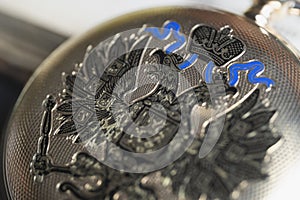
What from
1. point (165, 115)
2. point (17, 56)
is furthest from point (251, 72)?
point (17, 56)

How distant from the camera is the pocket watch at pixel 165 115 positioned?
22.4 inches

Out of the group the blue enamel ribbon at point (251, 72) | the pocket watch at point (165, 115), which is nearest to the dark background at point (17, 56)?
the pocket watch at point (165, 115)

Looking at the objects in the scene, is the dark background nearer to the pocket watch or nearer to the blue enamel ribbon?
the pocket watch

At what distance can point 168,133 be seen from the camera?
1.95ft

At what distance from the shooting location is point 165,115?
0.60 m

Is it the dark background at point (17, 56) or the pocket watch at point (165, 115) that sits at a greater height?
the dark background at point (17, 56)

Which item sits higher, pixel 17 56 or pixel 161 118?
pixel 17 56

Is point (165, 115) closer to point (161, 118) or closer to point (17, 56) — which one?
point (161, 118)

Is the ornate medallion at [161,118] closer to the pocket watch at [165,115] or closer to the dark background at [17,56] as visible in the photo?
the pocket watch at [165,115]

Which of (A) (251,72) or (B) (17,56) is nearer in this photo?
(A) (251,72)

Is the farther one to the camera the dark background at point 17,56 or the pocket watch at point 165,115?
the dark background at point 17,56

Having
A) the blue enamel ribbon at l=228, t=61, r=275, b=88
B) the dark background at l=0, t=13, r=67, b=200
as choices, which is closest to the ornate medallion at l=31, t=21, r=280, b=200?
the blue enamel ribbon at l=228, t=61, r=275, b=88

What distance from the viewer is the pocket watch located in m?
0.57

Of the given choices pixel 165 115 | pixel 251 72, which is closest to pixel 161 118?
pixel 165 115
